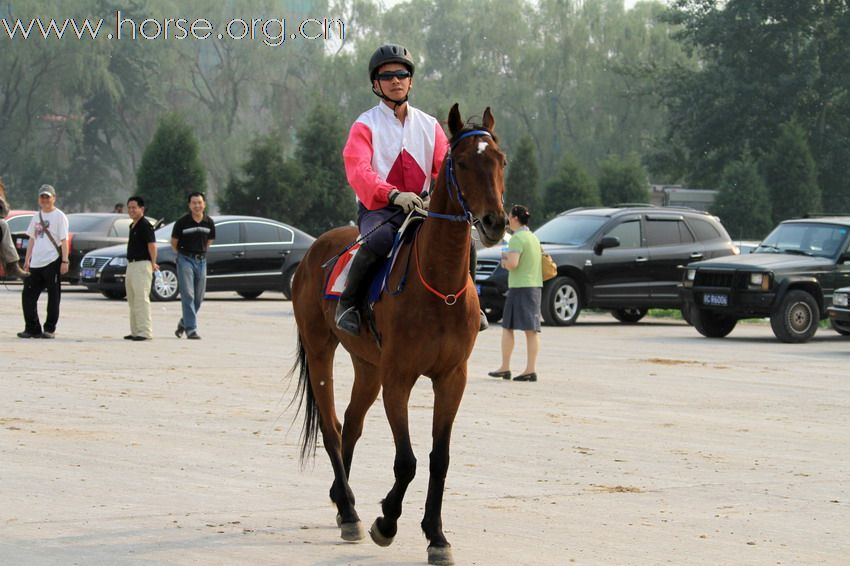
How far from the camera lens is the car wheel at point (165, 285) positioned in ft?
96.5

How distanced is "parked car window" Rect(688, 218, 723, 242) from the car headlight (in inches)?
183

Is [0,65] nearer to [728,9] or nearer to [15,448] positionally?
[728,9]

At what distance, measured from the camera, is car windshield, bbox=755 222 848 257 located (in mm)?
24156

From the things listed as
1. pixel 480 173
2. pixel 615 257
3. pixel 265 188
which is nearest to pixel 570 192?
pixel 265 188

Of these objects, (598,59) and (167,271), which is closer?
(167,271)

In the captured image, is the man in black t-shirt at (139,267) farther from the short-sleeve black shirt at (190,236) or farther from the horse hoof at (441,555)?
the horse hoof at (441,555)

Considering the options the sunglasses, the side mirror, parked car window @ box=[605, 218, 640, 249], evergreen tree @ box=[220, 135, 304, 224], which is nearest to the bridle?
the sunglasses

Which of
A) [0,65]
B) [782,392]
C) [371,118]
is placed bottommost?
[782,392]

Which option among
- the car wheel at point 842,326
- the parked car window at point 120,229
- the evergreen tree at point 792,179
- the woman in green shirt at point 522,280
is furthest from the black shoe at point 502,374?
the evergreen tree at point 792,179

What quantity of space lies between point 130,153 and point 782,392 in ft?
210

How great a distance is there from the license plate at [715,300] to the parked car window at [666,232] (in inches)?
144

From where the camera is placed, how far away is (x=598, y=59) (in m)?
71.6

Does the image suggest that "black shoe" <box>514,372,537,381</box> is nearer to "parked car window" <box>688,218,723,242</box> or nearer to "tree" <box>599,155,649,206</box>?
"parked car window" <box>688,218,723,242</box>

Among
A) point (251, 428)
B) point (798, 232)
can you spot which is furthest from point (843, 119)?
point (251, 428)
